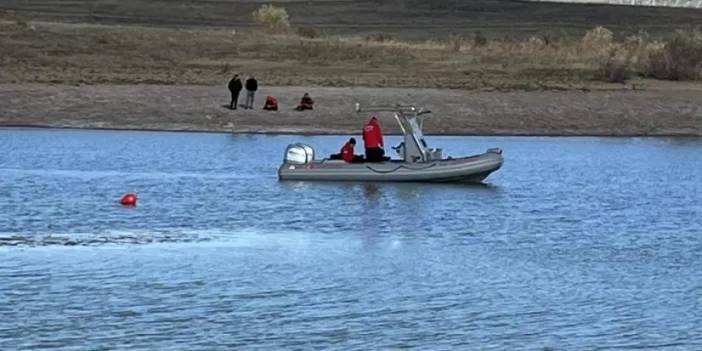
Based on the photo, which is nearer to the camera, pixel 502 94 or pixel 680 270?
pixel 680 270

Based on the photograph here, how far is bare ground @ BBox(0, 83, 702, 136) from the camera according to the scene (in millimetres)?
46094

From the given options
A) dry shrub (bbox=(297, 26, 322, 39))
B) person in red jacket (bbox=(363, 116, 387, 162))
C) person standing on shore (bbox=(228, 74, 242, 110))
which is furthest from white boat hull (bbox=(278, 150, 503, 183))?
dry shrub (bbox=(297, 26, 322, 39))

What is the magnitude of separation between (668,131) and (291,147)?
1775cm

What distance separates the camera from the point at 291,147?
33938 millimetres

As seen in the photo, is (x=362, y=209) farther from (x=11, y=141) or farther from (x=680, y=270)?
(x=11, y=141)

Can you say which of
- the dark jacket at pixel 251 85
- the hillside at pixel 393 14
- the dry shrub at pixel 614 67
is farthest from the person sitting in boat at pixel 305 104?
the hillside at pixel 393 14

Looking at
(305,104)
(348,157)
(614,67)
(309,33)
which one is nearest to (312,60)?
(614,67)

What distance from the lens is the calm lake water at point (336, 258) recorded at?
18.0 m

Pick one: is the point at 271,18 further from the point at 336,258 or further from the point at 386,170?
the point at 336,258

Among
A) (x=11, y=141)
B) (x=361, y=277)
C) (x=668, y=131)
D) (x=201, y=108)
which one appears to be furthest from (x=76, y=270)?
(x=668, y=131)

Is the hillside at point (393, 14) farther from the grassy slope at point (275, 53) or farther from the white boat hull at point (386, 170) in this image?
the white boat hull at point (386, 170)

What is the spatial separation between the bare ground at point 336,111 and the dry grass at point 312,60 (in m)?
1.70

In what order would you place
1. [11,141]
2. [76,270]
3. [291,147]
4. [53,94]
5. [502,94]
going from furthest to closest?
[502,94]
[53,94]
[11,141]
[291,147]
[76,270]

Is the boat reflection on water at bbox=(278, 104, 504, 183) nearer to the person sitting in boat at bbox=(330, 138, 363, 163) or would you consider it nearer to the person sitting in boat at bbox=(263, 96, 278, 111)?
the person sitting in boat at bbox=(330, 138, 363, 163)
